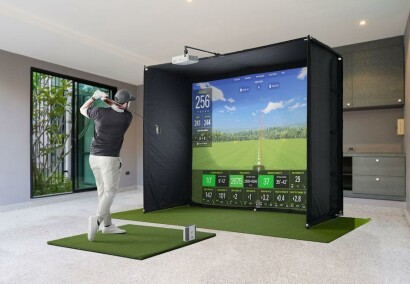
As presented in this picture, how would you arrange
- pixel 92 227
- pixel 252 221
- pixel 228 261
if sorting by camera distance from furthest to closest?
pixel 252 221 < pixel 92 227 < pixel 228 261

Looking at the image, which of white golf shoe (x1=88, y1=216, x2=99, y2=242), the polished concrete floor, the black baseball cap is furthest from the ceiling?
the polished concrete floor

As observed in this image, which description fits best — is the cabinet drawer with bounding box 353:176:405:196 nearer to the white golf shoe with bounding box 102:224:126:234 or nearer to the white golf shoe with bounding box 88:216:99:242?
the white golf shoe with bounding box 102:224:126:234

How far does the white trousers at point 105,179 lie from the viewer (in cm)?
380

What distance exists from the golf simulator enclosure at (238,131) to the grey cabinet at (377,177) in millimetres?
1154

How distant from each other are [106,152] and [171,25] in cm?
248

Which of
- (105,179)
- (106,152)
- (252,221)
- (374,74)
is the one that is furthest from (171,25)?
(374,74)

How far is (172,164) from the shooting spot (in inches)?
245

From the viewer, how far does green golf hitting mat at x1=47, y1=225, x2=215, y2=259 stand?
3.37 meters

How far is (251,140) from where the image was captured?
20.1 feet

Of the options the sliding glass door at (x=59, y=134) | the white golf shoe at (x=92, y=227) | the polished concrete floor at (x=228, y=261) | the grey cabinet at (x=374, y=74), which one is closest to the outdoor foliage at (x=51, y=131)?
the sliding glass door at (x=59, y=134)

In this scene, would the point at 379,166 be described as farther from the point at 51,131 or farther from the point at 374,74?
the point at 51,131

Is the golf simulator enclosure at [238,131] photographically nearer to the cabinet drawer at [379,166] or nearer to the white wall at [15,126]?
the cabinet drawer at [379,166]

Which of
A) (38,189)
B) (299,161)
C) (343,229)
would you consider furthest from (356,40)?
(38,189)

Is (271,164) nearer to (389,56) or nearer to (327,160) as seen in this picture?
(327,160)
